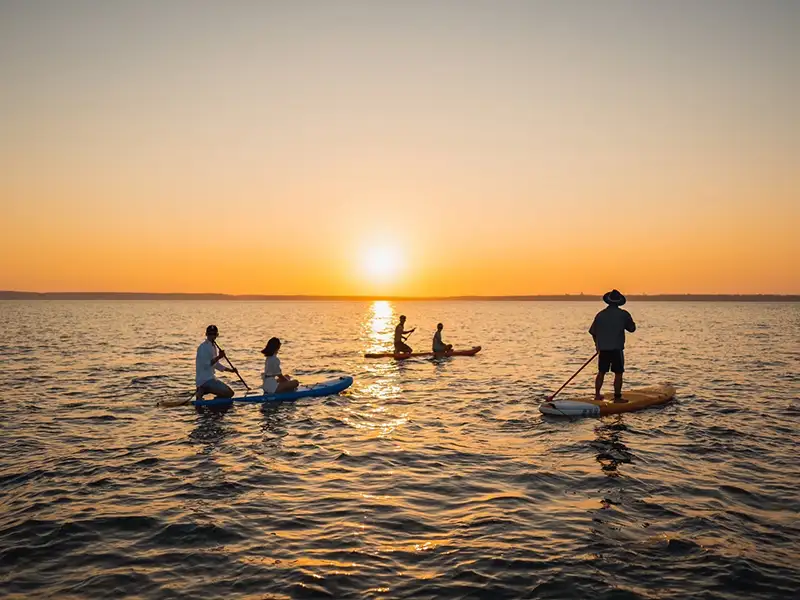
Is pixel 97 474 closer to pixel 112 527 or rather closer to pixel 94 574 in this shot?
pixel 112 527

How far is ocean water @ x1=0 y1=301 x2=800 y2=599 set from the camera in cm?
672

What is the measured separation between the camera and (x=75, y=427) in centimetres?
1477

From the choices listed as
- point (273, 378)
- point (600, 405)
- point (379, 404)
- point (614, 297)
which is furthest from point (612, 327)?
point (273, 378)

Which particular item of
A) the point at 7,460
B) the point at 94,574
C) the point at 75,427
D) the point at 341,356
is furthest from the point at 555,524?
the point at 341,356

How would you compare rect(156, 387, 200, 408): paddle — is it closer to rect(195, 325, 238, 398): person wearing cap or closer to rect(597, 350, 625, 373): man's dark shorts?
rect(195, 325, 238, 398): person wearing cap

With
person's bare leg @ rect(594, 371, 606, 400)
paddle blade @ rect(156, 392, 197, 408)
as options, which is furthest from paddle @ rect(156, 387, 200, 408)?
person's bare leg @ rect(594, 371, 606, 400)

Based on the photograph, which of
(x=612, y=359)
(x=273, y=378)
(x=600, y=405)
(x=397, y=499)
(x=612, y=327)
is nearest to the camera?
(x=397, y=499)

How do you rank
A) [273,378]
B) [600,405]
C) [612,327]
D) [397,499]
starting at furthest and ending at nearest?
[273,378] → [612,327] → [600,405] → [397,499]

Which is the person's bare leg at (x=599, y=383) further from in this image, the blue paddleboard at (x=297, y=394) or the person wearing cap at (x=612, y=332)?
the blue paddleboard at (x=297, y=394)

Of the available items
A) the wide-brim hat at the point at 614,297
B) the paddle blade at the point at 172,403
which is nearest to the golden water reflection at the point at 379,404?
the paddle blade at the point at 172,403

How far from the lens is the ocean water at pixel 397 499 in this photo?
265 inches

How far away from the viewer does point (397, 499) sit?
30.9 ft

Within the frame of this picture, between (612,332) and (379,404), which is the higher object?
(612,332)

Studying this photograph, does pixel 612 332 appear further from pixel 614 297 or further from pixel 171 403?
pixel 171 403
